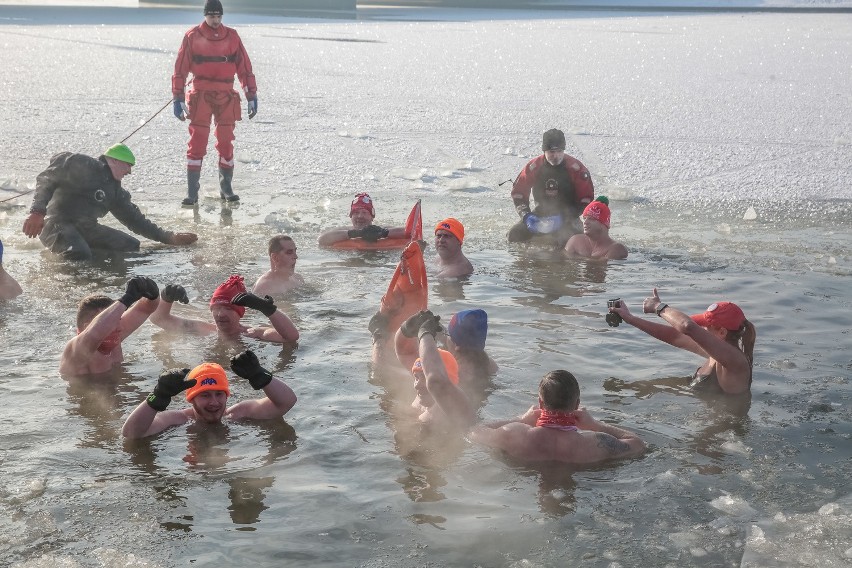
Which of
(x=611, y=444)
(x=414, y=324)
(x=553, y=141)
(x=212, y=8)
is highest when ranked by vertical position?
(x=212, y=8)

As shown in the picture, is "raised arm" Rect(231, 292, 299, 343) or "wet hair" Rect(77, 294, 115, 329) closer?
"wet hair" Rect(77, 294, 115, 329)

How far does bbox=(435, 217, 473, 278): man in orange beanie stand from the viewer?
909 centimetres

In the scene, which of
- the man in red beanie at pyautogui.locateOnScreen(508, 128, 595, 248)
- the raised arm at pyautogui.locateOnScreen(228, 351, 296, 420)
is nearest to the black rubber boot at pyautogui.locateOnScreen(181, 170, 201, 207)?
the man in red beanie at pyautogui.locateOnScreen(508, 128, 595, 248)

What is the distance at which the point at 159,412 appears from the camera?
5.83 m

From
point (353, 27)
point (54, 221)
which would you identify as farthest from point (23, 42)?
point (54, 221)

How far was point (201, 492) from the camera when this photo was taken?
5.10 meters

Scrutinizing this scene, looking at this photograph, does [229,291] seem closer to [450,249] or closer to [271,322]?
[271,322]

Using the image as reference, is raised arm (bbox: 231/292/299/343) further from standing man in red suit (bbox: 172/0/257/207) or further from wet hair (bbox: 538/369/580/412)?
standing man in red suit (bbox: 172/0/257/207)

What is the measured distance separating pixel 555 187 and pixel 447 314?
319 centimetres

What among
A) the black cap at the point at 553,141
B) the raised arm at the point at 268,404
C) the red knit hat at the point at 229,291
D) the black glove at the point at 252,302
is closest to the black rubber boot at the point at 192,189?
the black cap at the point at 553,141

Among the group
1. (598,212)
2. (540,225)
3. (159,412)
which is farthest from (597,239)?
(159,412)

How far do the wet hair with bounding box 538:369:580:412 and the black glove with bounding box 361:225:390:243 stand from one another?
4804mm

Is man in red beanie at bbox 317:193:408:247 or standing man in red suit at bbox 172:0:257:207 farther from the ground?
standing man in red suit at bbox 172:0:257:207

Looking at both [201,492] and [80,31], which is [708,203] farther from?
[80,31]
